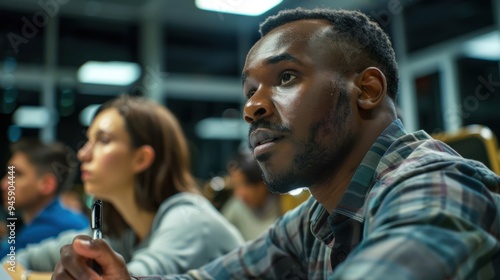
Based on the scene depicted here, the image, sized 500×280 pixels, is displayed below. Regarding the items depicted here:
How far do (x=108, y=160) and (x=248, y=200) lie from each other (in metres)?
1.91

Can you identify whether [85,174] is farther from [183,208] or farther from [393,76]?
[393,76]

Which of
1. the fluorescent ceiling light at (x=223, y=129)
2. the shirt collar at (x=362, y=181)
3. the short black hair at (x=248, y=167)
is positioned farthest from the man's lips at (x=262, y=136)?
the fluorescent ceiling light at (x=223, y=129)

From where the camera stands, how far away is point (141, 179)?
159 centimetres

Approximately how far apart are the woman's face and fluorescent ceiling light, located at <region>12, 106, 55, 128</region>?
3917 millimetres

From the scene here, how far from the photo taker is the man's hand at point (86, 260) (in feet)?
2.59

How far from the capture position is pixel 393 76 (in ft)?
2.89

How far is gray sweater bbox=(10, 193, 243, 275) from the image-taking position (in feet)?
4.16

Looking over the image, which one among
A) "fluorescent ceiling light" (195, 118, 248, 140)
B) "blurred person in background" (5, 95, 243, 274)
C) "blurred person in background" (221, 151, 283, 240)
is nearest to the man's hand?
"blurred person in background" (5, 95, 243, 274)

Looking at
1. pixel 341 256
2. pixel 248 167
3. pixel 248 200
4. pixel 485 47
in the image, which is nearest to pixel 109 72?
pixel 248 167

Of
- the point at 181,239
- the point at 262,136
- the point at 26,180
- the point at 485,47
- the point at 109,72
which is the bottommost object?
the point at 181,239

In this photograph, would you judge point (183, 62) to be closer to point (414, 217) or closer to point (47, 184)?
point (47, 184)

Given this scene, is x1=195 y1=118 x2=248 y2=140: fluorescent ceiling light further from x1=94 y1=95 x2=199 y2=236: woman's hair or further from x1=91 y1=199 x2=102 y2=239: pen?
x1=91 y1=199 x2=102 y2=239: pen

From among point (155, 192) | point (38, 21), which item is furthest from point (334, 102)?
point (38, 21)

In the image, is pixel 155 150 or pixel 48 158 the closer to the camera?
pixel 155 150
